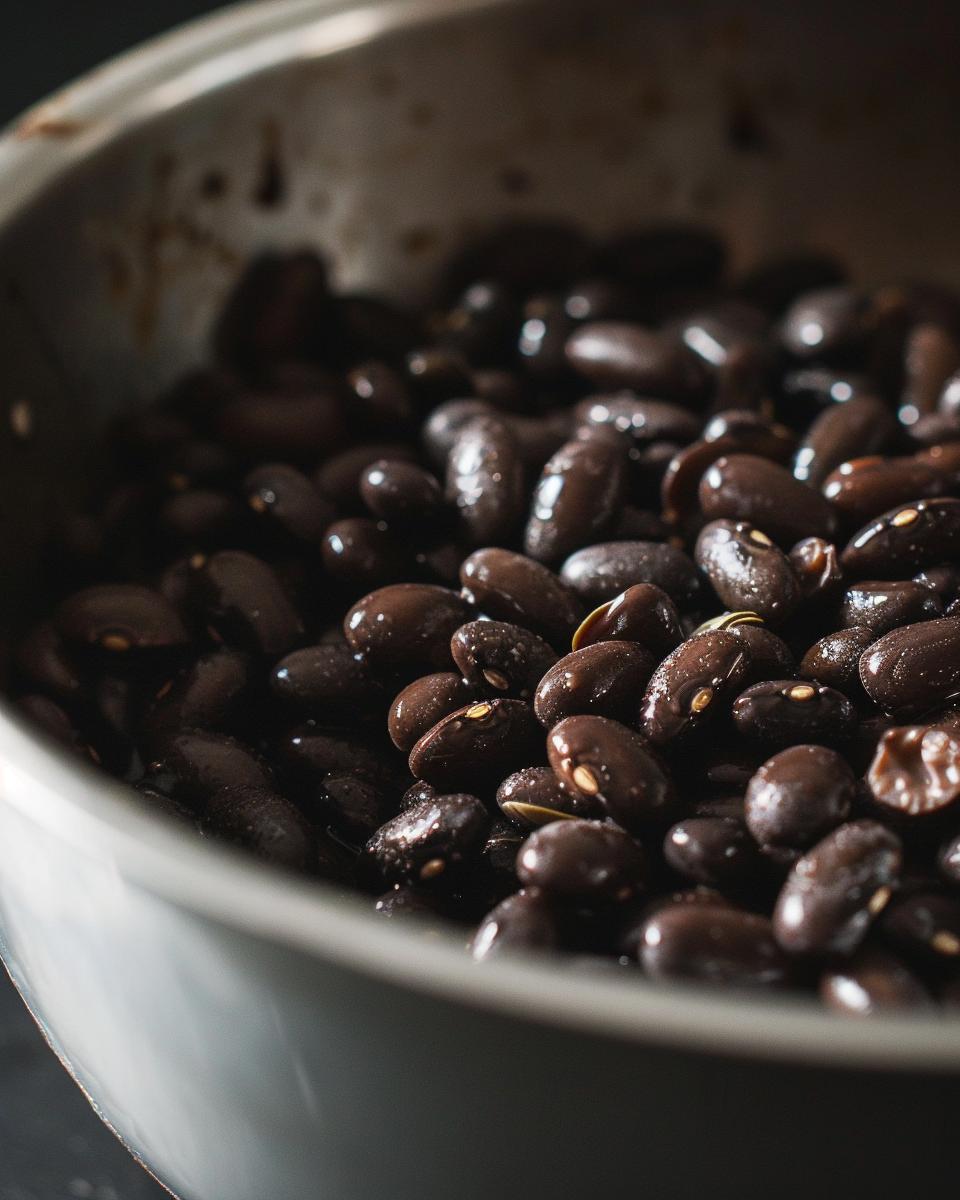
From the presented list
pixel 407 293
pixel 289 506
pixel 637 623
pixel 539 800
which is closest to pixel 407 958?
pixel 539 800

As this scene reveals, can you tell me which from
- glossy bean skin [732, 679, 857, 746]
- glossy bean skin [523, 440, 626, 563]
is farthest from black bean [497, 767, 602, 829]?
glossy bean skin [523, 440, 626, 563]

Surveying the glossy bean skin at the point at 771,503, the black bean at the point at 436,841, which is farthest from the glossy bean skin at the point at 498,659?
the glossy bean skin at the point at 771,503

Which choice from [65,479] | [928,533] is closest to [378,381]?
[65,479]

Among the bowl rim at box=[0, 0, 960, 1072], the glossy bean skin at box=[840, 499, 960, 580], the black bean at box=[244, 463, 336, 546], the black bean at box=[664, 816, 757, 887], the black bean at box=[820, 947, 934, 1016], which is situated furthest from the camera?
the black bean at box=[244, 463, 336, 546]

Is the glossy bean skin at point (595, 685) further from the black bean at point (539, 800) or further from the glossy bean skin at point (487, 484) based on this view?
the glossy bean skin at point (487, 484)

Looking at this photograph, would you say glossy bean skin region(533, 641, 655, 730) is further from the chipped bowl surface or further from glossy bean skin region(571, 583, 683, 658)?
the chipped bowl surface

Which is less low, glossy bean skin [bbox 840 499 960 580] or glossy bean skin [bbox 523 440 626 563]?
glossy bean skin [bbox 523 440 626 563]

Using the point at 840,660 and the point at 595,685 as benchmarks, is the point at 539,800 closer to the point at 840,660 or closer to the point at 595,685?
→ the point at 595,685
